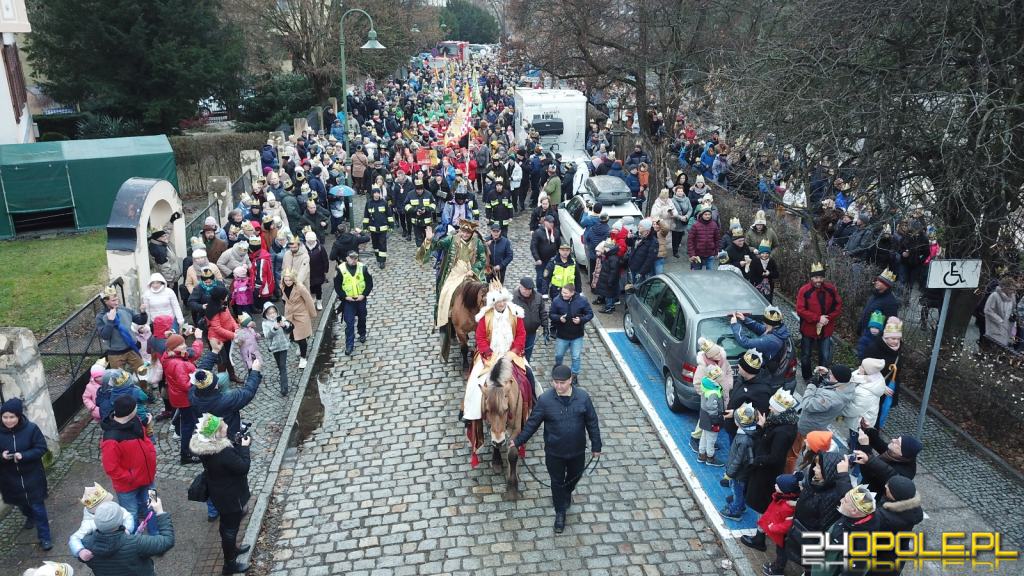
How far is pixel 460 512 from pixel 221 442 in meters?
2.82

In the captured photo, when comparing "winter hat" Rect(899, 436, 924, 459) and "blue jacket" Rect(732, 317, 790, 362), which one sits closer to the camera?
"winter hat" Rect(899, 436, 924, 459)

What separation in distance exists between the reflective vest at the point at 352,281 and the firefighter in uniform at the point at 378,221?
4481 millimetres

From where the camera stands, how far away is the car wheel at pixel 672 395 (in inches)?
398

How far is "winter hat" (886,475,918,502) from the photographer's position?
18.6 ft

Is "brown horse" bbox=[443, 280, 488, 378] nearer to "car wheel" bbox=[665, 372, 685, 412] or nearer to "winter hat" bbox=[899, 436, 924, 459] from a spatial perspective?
"car wheel" bbox=[665, 372, 685, 412]

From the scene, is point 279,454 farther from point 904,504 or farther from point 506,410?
point 904,504

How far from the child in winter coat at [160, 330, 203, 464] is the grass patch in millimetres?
6359

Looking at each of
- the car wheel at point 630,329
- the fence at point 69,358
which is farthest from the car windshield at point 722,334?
the fence at point 69,358

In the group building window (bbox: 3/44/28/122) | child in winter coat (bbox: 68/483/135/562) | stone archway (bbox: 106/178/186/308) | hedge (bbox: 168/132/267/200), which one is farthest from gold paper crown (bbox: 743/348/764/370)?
building window (bbox: 3/44/28/122)

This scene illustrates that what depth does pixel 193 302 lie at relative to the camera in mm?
10602

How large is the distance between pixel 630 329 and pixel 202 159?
20303 mm

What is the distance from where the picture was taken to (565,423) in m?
7.28

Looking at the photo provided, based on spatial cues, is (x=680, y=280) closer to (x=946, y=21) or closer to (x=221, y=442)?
(x=946, y=21)

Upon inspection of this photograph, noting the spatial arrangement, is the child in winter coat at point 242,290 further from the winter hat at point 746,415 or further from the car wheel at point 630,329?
the winter hat at point 746,415
